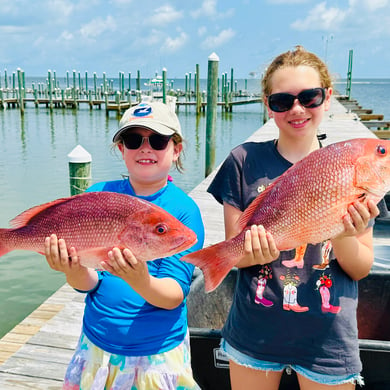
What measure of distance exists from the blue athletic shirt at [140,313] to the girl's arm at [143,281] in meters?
0.06

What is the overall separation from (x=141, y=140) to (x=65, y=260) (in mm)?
608

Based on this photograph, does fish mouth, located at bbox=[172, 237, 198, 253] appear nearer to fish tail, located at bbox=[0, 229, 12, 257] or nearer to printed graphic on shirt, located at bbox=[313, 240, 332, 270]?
printed graphic on shirt, located at bbox=[313, 240, 332, 270]

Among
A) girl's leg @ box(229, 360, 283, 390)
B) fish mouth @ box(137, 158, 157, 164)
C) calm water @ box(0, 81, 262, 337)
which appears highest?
fish mouth @ box(137, 158, 157, 164)

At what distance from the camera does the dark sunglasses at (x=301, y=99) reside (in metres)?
1.83

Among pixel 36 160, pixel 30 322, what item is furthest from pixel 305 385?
pixel 36 160

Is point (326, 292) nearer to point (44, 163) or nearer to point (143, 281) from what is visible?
point (143, 281)

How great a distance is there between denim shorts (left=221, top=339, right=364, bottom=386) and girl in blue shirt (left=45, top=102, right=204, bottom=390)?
213mm

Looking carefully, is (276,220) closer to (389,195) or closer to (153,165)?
(153,165)

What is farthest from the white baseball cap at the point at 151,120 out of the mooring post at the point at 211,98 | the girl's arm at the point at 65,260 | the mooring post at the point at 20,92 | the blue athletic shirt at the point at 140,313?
the mooring post at the point at 20,92

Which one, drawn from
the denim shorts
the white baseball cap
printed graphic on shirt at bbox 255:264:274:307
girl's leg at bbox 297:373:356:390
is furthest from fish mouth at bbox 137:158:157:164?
girl's leg at bbox 297:373:356:390

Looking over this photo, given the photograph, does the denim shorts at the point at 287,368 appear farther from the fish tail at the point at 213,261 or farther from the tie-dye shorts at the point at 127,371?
the fish tail at the point at 213,261

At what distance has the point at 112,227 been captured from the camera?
5.24 ft

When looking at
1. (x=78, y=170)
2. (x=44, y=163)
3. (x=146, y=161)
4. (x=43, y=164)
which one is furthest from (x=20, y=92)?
(x=146, y=161)

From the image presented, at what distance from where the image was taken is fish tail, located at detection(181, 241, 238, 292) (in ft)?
5.36
